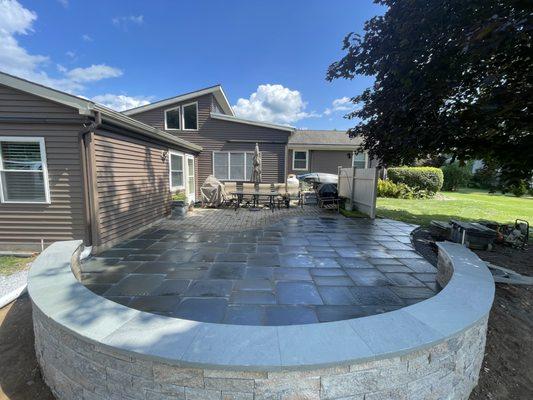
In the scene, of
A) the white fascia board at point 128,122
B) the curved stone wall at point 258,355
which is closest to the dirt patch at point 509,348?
the curved stone wall at point 258,355

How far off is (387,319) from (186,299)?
211 centimetres

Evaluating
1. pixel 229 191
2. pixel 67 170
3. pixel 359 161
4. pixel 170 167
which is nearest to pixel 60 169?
pixel 67 170

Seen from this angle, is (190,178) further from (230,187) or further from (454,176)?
(454,176)

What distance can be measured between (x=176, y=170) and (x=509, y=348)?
9.35m

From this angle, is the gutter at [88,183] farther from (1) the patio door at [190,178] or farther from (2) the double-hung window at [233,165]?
(2) the double-hung window at [233,165]

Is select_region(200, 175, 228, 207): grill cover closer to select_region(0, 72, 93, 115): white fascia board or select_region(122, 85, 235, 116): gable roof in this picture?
select_region(122, 85, 235, 116): gable roof

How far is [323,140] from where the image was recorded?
17.0 m

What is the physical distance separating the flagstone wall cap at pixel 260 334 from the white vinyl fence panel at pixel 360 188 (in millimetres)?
5924

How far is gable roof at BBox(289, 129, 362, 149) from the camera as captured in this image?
637 inches

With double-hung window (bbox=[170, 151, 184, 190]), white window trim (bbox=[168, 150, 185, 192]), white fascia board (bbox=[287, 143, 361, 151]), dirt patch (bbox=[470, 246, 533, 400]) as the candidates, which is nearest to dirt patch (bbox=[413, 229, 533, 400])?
dirt patch (bbox=[470, 246, 533, 400])

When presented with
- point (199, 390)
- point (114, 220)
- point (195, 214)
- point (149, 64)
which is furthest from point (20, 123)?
point (149, 64)

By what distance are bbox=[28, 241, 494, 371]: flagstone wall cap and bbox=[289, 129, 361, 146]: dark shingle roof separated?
48.0 ft

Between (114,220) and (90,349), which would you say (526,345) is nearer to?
(90,349)

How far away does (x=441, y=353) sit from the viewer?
6.01ft
